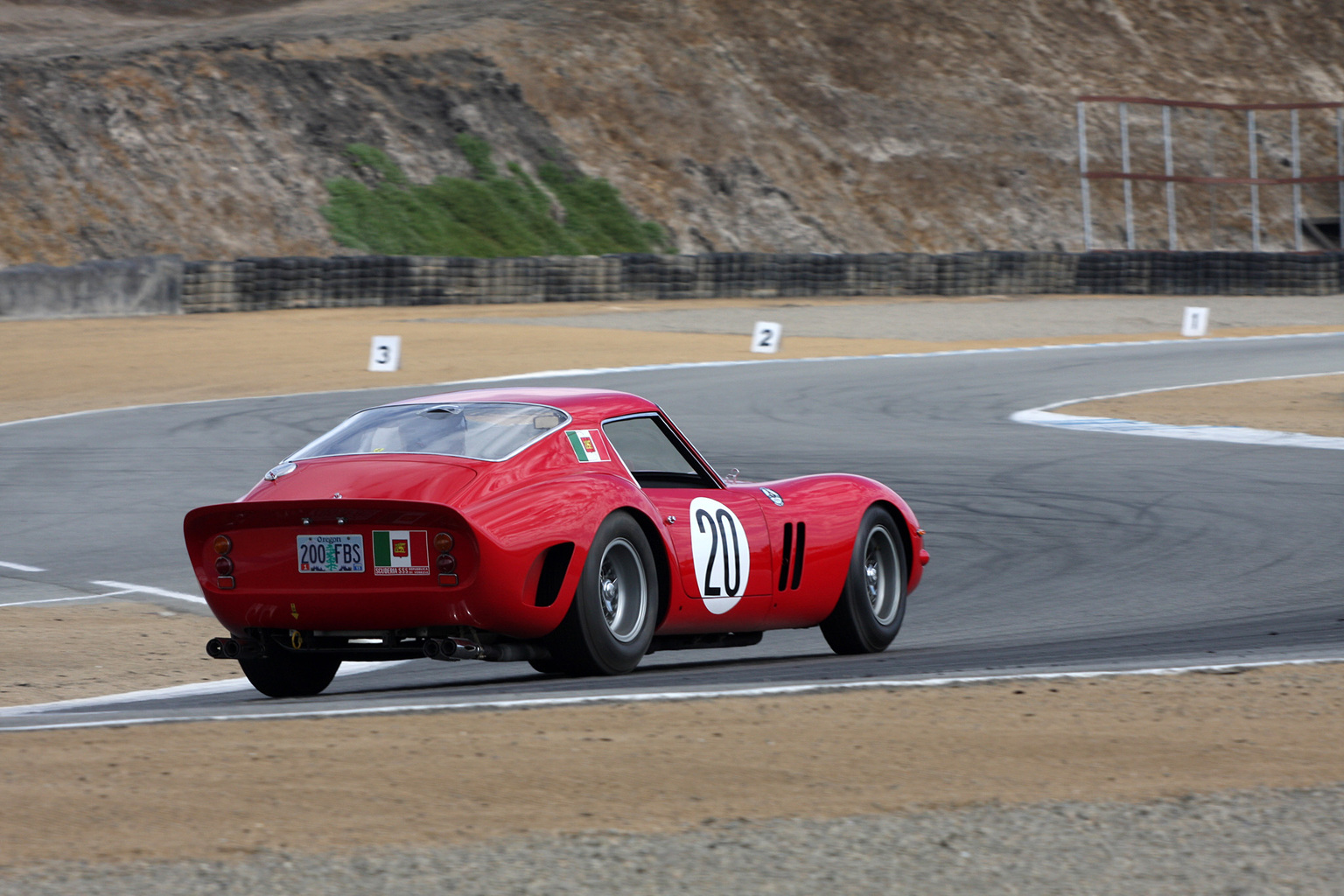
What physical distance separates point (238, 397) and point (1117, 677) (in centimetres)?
1730

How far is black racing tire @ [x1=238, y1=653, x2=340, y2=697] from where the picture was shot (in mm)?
6949

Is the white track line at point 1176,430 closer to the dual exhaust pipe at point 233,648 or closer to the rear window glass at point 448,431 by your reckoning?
the rear window glass at point 448,431

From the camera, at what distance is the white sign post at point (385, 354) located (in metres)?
24.4

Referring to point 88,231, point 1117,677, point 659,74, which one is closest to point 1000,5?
point 659,74

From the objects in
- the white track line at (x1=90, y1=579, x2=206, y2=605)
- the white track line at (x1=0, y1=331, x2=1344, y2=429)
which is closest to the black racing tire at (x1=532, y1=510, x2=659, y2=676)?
the white track line at (x1=90, y1=579, x2=206, y2=605)

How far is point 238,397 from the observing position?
22.0 m

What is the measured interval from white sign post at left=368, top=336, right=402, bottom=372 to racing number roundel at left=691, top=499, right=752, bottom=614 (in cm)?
1763

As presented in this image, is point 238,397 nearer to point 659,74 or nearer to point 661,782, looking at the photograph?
point 661,782

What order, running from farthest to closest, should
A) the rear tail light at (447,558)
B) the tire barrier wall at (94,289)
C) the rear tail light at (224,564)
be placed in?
1. the tire barrier wall at (94,289)
2. the rear tail light at (224,564)
3. the rear tail light at (447,558)

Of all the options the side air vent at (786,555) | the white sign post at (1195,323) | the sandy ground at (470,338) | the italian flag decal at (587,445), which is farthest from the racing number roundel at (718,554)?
the white sign post at (1195,323)

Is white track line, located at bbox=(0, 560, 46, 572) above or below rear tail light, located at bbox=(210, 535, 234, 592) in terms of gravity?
below

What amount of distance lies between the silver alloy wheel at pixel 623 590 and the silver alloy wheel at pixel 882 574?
1478 mm

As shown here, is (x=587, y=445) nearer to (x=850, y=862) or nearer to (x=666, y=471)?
(x=666, y=471)

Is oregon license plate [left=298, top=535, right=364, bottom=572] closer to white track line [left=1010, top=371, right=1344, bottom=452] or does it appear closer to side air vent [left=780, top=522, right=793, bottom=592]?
side air vent [left=780, top=522, right=793, bottom=592]
